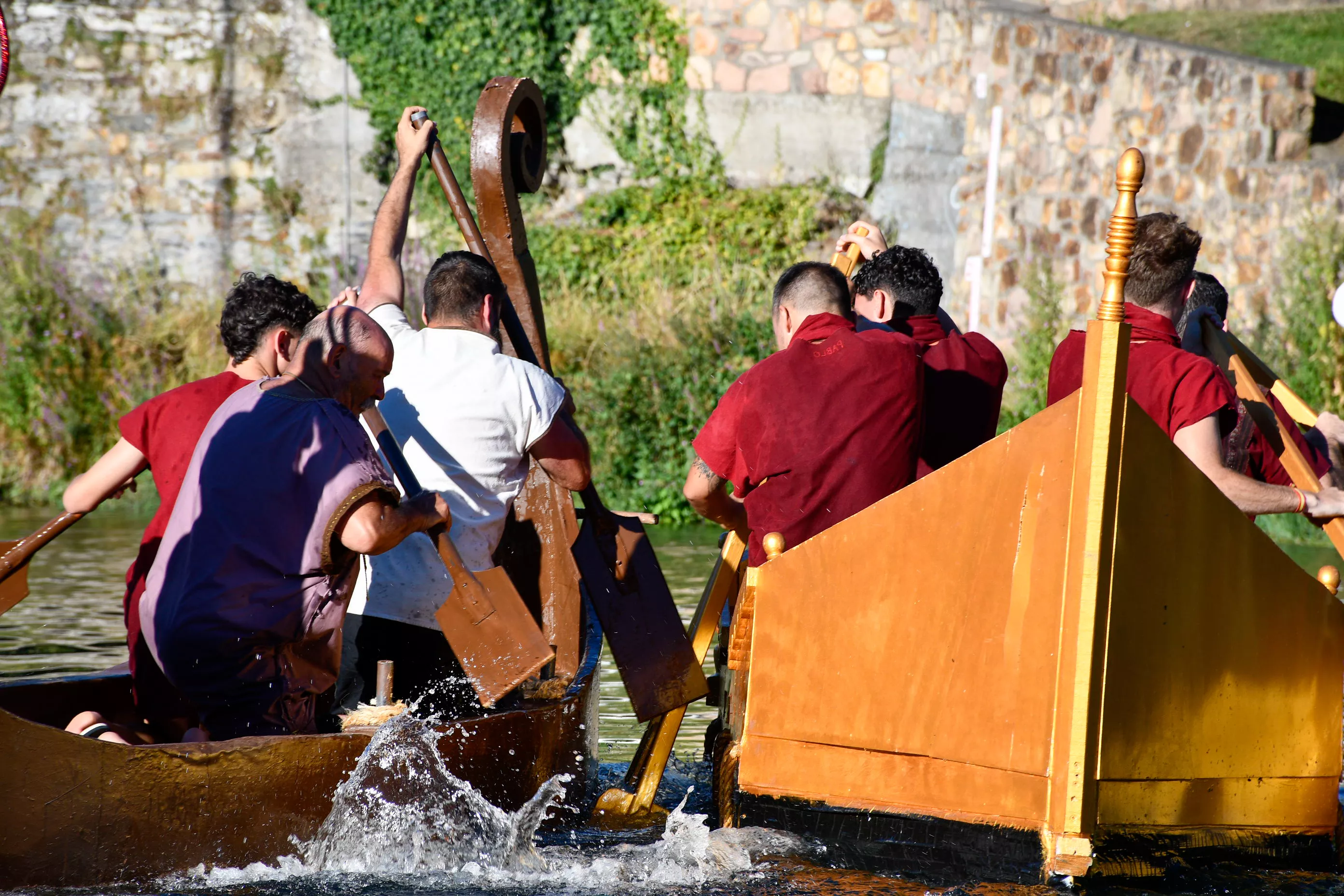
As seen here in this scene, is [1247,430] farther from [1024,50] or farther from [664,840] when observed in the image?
[1024,50]

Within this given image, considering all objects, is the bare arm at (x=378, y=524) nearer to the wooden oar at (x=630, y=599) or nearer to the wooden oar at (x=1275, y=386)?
the wooden oar at (x=630, y=599)

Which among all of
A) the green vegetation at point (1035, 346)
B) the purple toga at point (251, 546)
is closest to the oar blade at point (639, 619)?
the purple toga at point (251, 546)

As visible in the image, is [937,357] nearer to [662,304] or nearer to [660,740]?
[660,740]

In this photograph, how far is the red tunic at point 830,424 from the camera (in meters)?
4.02

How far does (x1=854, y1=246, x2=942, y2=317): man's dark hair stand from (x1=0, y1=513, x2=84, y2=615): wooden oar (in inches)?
102

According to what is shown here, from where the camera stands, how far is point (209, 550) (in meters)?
3.51

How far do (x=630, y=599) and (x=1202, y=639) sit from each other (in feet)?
5.97

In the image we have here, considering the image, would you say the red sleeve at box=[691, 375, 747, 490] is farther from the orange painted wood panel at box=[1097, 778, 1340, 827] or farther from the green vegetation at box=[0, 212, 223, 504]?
the green vegetation at box=[0, 212, 223, 504]

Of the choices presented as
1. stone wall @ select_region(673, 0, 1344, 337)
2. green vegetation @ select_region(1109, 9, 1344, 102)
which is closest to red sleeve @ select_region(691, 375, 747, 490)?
stone wall @ select_region(673, 0, 1344, 337)

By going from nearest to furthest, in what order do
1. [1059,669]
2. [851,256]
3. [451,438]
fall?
[1059,669], [451,438], [851,256]

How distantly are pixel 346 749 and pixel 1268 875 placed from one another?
2335 millimetres

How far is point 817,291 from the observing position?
429 centimetres

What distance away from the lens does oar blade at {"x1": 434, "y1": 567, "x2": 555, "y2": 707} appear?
400 centimetres

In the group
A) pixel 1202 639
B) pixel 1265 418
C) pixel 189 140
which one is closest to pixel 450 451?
pixel 1202 639
